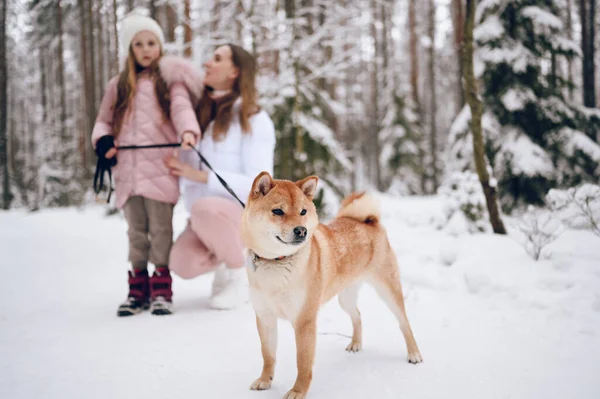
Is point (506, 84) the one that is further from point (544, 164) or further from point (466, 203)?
point (466, 203)

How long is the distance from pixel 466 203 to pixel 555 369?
4030 millimetres

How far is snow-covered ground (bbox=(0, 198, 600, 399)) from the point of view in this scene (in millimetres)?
2268

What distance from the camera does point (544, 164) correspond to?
7.59 metres

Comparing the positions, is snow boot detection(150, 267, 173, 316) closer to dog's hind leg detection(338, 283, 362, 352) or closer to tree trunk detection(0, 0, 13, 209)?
dog's hind leg detection(338, 283, 362, 352)

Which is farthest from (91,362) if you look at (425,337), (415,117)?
(415,117)

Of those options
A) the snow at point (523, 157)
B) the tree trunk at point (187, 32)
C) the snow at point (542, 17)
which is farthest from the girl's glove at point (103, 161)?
the snow at point (542, 17)

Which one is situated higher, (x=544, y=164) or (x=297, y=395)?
(x=544, y=164)

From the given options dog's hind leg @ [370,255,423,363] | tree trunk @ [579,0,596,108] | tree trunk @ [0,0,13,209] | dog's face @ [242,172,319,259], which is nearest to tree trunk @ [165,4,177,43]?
tree trunk @ [0,0,13,209]

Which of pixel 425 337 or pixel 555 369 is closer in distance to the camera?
pixel 555 369

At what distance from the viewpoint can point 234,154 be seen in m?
3.84

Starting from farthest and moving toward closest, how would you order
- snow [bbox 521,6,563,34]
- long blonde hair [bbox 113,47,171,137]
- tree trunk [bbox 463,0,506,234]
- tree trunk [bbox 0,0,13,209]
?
1. tree trunk [bbox 0,0,13,209]
2. snow [bbox 521,6,563,34]
3. tree trunk [bbox 463,0,506,234]
4. long blonde hair [bbox 113,47,171,137]

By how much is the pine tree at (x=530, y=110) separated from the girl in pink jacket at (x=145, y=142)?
21.6ft

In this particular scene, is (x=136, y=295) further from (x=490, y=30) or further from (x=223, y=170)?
(x=490, y=30)

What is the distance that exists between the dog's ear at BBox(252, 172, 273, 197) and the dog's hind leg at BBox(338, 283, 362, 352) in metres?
1.12
